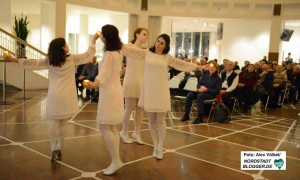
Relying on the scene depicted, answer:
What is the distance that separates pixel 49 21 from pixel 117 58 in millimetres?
9883

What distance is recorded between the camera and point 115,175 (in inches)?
133

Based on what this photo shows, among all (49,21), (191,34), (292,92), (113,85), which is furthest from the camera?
(191,34)

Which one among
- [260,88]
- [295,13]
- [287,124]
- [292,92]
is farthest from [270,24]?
[287,124]

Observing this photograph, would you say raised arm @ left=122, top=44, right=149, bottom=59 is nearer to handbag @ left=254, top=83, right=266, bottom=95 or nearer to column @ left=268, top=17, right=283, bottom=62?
handbag @ left=254, top=83, right=266, bottom=95

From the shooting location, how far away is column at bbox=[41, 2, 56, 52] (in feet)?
38.9

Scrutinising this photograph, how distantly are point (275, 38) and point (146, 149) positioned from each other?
42.7 ft

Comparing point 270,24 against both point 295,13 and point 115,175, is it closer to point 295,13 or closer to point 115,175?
point 295,13

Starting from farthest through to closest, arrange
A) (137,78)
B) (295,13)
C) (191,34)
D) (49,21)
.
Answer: (191,34), (295,13), (49,21), (137,78)

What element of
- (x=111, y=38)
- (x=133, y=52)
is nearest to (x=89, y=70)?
(x=133, y=52)

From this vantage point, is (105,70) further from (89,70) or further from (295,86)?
(295,86)

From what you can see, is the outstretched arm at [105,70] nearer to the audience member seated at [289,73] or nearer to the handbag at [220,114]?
the handbag at [220,114]

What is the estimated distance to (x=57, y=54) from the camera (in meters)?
3.43

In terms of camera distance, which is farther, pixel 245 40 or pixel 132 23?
pixel 245 40

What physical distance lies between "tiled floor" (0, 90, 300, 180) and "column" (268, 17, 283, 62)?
363 inches
